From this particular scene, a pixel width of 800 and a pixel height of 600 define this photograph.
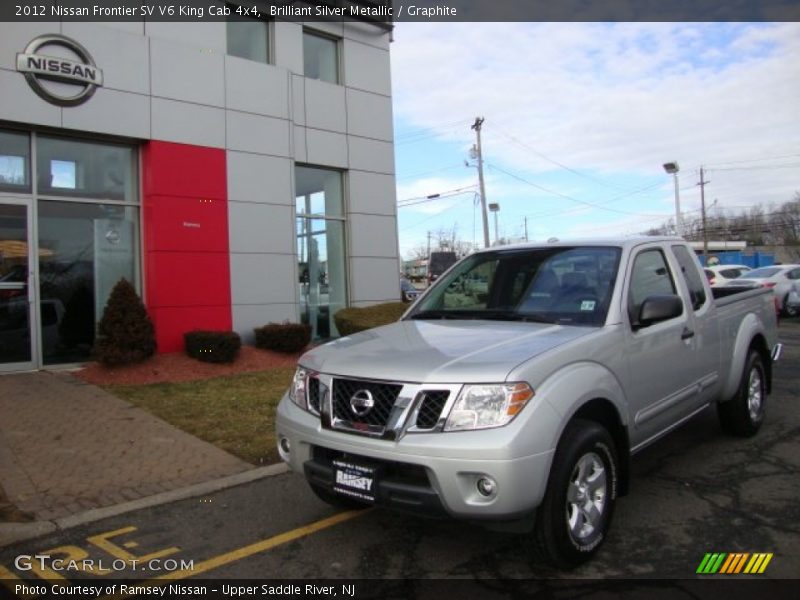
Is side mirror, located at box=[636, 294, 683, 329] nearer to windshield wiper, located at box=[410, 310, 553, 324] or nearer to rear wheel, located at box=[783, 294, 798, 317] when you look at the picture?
windshield wiper, located at box=[410, 310, 553, 324]

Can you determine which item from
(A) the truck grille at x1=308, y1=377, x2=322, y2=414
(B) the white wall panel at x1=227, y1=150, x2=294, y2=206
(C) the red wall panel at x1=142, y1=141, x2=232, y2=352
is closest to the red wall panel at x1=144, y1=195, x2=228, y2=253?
(C) the red wall panel at x1=142, y1=141, x2=232, y2=352

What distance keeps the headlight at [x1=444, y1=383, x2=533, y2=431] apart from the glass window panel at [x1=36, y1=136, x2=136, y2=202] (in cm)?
952

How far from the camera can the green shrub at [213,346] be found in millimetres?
10648

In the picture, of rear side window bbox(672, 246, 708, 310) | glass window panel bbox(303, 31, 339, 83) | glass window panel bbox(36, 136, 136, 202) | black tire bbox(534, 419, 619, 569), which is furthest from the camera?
glass window panel bbox(303, 31, 339, 83)

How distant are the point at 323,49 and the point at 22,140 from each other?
6678 millimetres

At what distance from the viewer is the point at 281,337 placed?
11641 mm

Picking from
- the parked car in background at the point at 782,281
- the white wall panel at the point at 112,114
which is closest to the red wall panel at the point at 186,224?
the white wall panel at the point at 112,114

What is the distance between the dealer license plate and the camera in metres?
3.33

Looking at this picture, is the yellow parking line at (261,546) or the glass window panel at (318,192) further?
the glass window panel at (318,192)

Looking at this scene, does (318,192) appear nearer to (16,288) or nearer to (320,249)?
(320,249)

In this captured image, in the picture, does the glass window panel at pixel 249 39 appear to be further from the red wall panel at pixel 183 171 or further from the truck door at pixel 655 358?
the truck door at pixel 655 358

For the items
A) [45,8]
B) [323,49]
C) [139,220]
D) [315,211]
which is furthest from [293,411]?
[323,49]

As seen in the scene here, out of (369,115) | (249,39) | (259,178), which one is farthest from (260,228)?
(369,115)

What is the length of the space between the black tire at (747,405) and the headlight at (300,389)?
394cm
